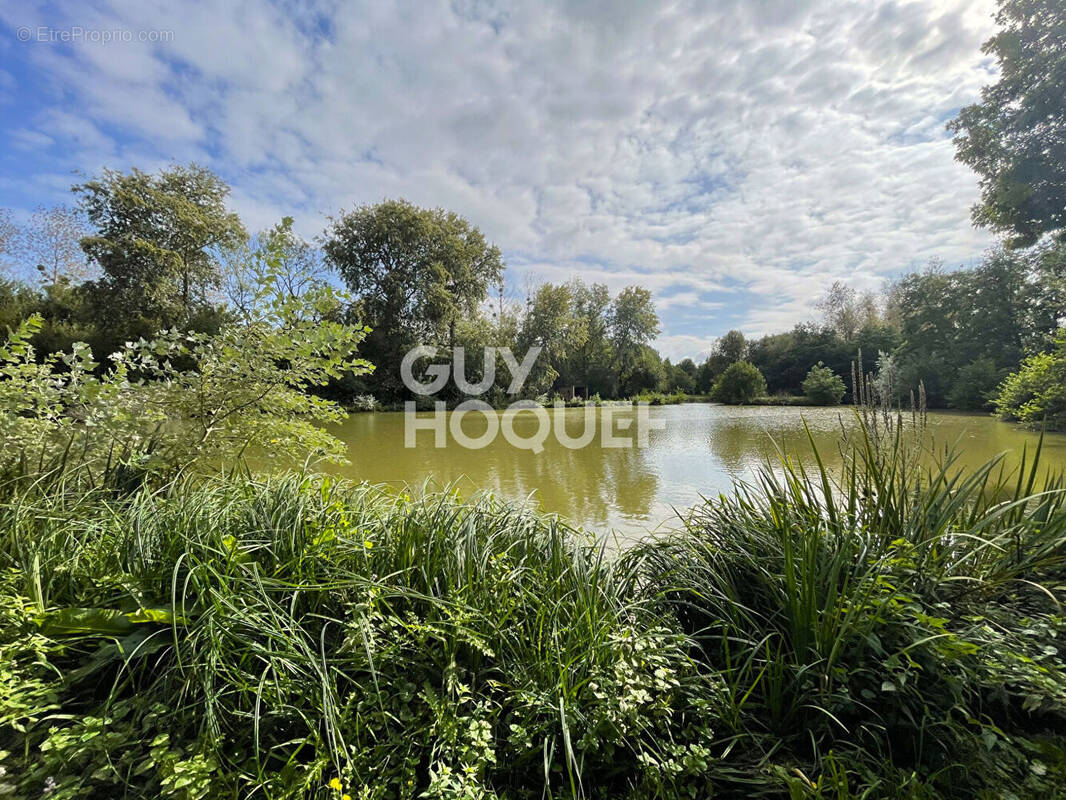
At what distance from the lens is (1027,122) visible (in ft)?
29.4

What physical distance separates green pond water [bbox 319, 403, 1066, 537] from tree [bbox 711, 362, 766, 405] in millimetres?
14862

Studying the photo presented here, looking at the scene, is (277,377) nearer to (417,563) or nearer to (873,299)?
Result: (417,563)

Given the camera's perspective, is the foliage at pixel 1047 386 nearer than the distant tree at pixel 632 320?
Yes

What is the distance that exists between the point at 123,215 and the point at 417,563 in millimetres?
21976

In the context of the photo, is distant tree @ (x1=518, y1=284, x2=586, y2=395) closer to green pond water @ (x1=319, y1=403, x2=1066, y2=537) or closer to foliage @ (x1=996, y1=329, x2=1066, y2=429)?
green pond water @ (x1=319, y1=403, x2=1066, y2=537)

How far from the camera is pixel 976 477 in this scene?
1601 mm

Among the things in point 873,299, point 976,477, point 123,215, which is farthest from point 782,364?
point 123,215

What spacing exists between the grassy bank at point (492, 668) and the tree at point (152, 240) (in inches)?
741

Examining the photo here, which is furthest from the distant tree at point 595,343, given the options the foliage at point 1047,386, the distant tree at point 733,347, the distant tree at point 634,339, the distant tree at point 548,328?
the foliage at point 1047,386

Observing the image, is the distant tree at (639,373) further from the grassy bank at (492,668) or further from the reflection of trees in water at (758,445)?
the grassy bank at (492,668)

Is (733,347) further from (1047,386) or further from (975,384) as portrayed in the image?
(1047,386)

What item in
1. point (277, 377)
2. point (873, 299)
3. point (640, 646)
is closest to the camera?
point (640, 646)

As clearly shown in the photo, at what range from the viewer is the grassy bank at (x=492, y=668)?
0.92 metres

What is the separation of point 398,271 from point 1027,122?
2115 centimetres
